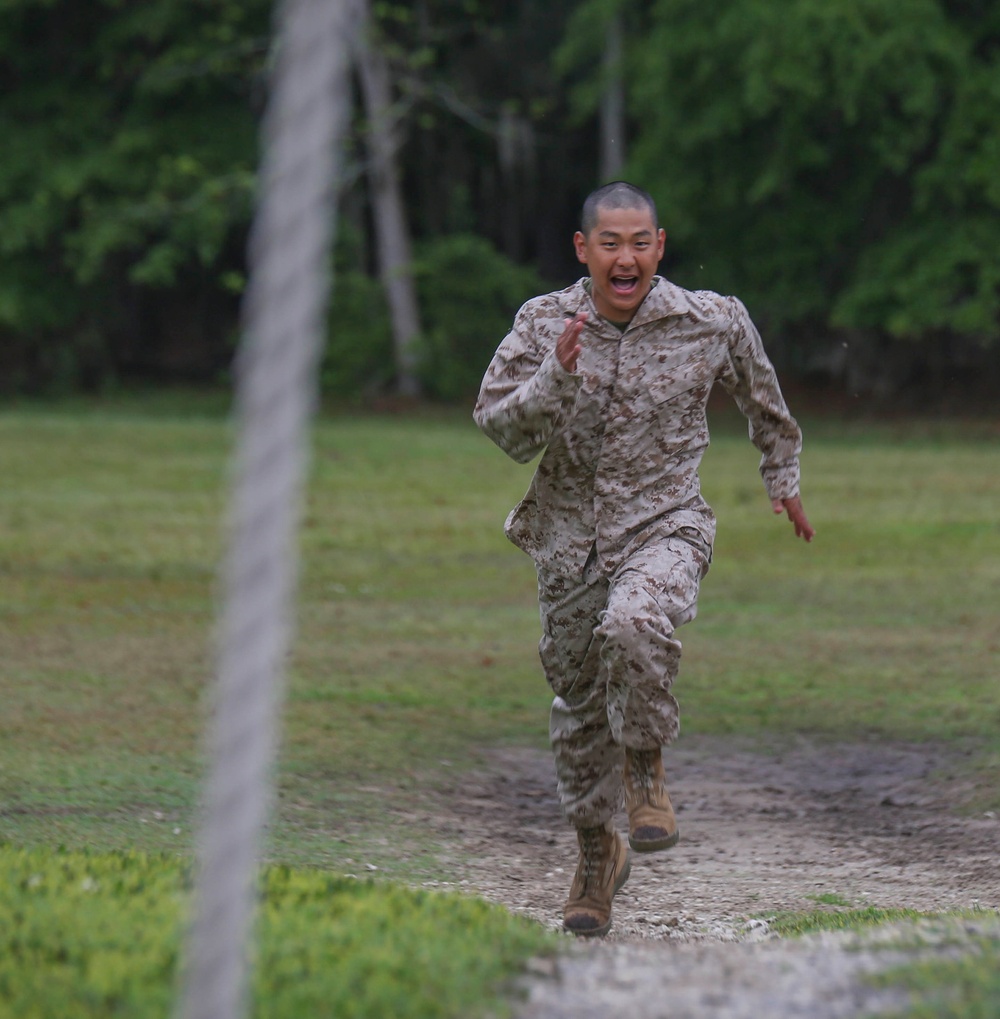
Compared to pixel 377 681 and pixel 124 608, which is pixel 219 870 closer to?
pixel 377 681

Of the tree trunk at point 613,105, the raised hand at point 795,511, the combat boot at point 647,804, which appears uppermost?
the tree trunk at point 613,105

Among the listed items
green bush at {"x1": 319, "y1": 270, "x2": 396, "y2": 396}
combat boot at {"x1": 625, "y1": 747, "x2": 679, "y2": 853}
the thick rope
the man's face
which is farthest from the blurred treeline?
the thick rope

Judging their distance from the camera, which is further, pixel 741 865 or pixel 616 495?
pixel 741 865

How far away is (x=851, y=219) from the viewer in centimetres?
2619

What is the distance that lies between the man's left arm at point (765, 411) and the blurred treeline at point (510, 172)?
18944 millimetres

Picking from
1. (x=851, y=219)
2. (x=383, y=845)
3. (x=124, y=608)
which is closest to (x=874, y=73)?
(x=851, y=219)

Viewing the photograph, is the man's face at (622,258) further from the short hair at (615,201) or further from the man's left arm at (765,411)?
the man's left arm at (765,411)

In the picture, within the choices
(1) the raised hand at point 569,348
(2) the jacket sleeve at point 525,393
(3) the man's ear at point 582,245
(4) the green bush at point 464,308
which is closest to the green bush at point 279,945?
(2) the jacket sleeve at point 525,393

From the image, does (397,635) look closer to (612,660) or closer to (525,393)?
(612,660)

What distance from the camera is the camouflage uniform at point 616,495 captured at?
15.6ft

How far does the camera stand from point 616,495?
4906mm

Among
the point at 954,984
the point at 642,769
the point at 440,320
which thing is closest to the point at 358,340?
the point at 440,320

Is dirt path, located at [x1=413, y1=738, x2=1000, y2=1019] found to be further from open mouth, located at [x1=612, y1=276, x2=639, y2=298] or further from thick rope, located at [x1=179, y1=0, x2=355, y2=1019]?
open mouth, located at [x1=612, y1=276, x2=639, y2=298]

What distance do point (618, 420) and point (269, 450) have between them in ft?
8.48
